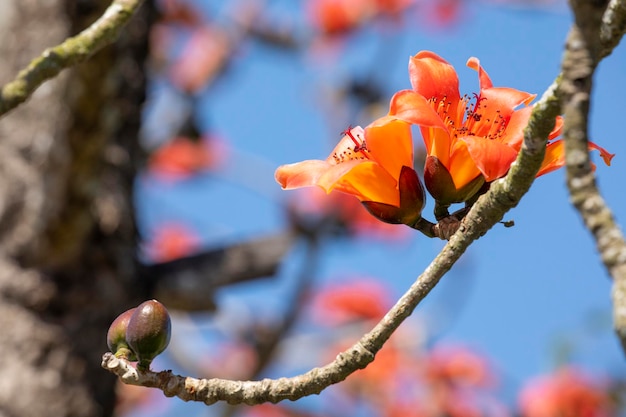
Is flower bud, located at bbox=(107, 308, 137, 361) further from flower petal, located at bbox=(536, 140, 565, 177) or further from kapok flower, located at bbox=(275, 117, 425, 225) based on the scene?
flower petal, located at bbox=(536, 140, 565, 177)

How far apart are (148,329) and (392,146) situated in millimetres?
348

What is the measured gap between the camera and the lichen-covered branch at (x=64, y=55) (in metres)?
1.11

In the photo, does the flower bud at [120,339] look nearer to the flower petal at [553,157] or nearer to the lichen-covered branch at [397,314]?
the lichen-covered branch at [397,314]

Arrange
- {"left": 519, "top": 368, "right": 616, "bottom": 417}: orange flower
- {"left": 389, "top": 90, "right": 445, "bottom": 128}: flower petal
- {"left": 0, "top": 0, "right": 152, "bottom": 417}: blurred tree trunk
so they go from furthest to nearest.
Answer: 1. {"left": 519, "top": 368, "right": 616, "bottom": 417}: orange flower
2. {"left": 0, "top": 0, "right": 152, "bottom": 417}: blurred tree trunk
3. {"left": 389, "top": 90, "right": 445, "bottom": 128}: flower petal

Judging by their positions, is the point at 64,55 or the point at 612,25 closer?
the point at 612,25

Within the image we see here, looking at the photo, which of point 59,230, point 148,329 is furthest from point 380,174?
point 59,230

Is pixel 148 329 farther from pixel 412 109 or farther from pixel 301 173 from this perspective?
pixel 412 109

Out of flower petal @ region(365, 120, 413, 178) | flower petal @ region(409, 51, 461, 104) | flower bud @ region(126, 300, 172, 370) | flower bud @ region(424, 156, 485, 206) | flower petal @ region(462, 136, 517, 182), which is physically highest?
flower petal @ region(409, 51, 461, 104)

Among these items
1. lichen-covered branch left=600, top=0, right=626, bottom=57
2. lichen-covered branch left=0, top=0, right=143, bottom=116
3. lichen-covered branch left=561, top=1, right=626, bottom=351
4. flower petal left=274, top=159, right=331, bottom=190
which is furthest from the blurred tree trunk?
lichen-covered branch left=561, top=1, right=626, bottom=351

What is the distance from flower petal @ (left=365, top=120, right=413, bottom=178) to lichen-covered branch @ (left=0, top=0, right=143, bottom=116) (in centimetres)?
42

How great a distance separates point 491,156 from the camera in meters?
0.94

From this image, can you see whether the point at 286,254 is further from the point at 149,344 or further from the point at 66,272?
the point at 149,344

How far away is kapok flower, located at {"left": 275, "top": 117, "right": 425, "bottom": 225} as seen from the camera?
3.33ft

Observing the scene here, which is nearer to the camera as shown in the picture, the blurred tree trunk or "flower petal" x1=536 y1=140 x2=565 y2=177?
"flower petal" x1=536 y1=140 x2=565 y2=177
